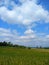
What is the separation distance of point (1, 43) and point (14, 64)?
82.6m

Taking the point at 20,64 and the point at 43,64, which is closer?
the point at 20,64

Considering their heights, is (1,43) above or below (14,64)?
above

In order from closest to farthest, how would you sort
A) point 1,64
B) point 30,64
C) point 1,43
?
1. point 1,64
2. point 30,64
3. point 1,43

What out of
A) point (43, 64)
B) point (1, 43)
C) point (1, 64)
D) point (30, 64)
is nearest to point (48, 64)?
point (43, 64)

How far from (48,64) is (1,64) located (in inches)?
216

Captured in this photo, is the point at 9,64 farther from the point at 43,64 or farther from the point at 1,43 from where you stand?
the point at 1,43

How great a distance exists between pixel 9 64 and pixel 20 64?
1.17 metres

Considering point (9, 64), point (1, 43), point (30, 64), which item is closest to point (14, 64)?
point (9, 64)

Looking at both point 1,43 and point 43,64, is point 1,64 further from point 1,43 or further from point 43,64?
point 1,43

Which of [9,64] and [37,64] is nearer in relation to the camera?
[9,64]

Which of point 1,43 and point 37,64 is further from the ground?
point 1,43

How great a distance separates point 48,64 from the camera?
77.4 feet

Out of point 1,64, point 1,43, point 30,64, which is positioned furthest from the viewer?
point 1,43

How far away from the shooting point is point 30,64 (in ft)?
76.0
